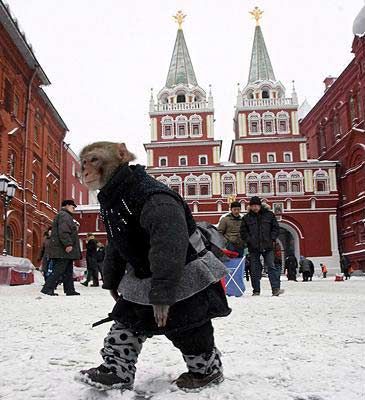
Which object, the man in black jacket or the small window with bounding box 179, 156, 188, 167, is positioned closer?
the man in black jacket

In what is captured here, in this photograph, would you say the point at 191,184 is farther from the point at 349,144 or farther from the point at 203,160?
the point at 349,144

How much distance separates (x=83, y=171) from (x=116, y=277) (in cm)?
59

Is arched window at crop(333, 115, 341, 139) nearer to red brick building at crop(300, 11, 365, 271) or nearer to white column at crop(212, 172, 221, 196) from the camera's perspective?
red brick building at crop(300, 11, 365, 271)

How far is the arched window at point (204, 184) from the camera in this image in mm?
39625

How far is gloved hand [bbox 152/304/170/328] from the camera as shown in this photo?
212 cm

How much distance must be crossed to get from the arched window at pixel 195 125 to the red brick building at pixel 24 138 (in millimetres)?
15632

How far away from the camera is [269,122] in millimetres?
41688

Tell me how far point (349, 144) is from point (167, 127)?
15081mm

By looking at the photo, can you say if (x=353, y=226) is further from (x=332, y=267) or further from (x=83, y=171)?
(x=83, y=171)

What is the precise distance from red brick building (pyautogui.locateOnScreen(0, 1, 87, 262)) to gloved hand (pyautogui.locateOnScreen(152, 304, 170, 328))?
1821cm

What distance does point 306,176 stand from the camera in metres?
39.5

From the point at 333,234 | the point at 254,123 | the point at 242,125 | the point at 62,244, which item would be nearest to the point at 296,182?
the point at 333,234

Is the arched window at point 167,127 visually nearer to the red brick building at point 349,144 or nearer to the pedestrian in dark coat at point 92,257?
the red brick building at point 349,144

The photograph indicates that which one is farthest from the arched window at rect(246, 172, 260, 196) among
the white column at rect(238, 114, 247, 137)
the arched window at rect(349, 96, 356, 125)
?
the arched window at rect(349, 96, 356, 125)
